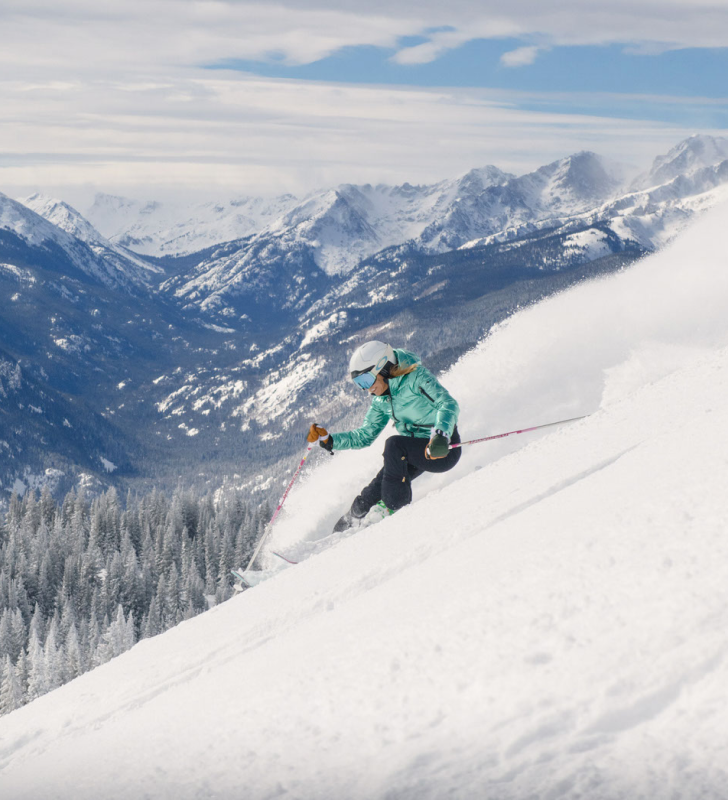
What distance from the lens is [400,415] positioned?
11.4 meters

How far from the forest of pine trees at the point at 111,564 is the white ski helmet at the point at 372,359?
46.5 meters

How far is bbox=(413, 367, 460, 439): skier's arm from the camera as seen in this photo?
10398mm

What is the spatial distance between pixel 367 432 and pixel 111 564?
67.7 m

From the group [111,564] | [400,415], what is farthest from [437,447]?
[111,564]

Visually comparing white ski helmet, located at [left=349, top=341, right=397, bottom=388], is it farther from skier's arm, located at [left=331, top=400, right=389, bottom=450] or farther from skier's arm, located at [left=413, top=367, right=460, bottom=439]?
skier's arm, located at [left=331, top=400, right=389, bottom=450]

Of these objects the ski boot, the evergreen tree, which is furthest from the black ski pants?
the evergreen tree

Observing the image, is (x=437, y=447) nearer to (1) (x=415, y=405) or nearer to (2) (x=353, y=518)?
(1) (x=415, y=405)

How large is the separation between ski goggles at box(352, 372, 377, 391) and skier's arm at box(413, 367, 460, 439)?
2.11ft

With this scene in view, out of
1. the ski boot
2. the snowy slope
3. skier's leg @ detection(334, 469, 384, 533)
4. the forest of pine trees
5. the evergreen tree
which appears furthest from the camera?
the forest of pine trees

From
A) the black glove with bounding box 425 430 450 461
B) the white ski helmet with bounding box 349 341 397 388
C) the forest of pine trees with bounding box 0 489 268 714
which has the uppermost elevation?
the white ski helmet with bounding box 349 341 397 388

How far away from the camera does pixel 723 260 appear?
1642 cm

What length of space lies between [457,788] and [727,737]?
122 cm

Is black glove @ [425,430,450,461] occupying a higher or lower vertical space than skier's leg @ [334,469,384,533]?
higher

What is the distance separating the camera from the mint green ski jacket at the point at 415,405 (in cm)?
1058
